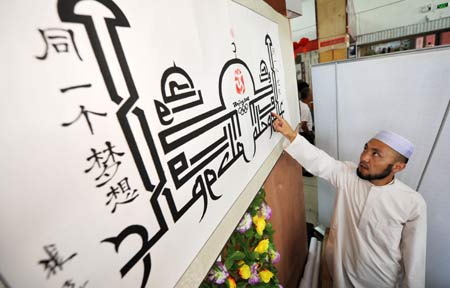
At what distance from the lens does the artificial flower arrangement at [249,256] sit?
58 cm

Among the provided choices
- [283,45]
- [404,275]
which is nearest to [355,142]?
[404,275]

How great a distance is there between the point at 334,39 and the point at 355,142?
137 centimetres

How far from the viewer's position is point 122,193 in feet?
0.96

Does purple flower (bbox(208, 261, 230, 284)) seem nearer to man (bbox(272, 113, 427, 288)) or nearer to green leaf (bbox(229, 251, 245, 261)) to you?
green leaf (bbox(229, 251, 245, 261))

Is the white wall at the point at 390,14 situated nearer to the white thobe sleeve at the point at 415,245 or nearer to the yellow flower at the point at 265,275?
the white thobe sleeve at the point at 415,245

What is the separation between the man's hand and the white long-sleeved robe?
0.18ft

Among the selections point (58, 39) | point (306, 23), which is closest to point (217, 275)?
point (58, 39)

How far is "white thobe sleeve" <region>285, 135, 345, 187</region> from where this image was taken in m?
1.12

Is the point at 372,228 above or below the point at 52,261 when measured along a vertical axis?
below

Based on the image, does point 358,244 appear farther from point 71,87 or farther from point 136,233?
point 71,87

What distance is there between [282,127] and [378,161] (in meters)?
0.54

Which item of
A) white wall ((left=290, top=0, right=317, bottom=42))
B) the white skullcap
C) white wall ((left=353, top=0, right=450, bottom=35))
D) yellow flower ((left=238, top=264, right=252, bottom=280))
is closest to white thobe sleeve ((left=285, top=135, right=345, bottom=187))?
the white skullcap

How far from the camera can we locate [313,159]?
1188mm

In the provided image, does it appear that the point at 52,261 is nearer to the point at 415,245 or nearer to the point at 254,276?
the point at 254,276
